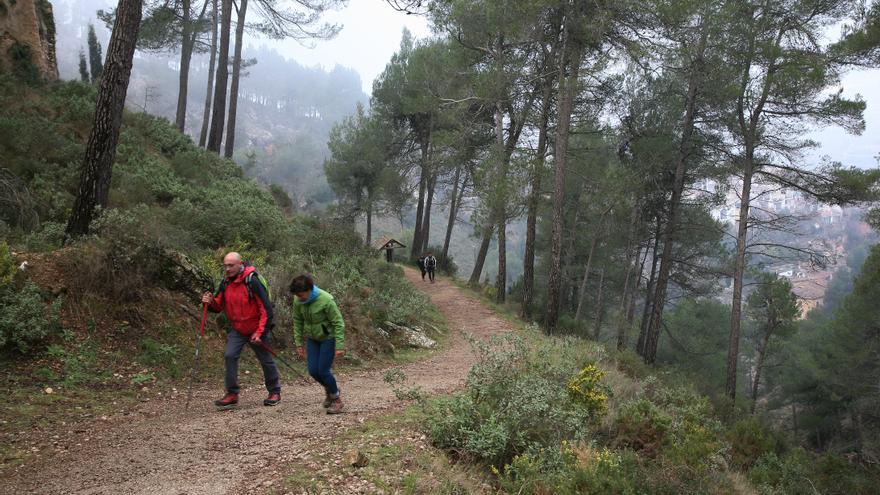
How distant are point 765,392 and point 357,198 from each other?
35.0m

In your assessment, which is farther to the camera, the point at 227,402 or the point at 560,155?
the point at 560,155

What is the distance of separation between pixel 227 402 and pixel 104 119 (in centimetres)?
435

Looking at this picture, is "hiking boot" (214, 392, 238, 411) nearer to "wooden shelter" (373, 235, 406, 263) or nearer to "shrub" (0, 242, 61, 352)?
"shrub" (0, 242, 61, 352)

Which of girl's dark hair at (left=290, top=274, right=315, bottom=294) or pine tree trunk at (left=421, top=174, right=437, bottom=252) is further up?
pine tree trunk at (left=421, top=174, right=437, bottom=252)

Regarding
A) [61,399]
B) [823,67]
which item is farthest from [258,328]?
[823,67]

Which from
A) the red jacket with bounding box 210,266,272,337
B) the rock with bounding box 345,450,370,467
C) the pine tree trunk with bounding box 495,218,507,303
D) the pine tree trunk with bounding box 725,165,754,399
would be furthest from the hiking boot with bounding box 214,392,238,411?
the pine tree trunk with bounding box 725,165,754,399

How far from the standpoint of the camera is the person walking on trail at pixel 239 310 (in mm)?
5277

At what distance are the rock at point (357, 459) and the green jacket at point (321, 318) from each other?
4.31ft

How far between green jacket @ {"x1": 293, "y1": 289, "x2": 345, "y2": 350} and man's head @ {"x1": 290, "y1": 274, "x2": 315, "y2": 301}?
4.6 inches

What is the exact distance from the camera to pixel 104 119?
679 cm

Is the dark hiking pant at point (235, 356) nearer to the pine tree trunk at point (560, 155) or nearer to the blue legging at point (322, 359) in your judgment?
the blue legging at point (322, 359)

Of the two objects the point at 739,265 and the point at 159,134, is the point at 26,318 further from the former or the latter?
the point at 739,265

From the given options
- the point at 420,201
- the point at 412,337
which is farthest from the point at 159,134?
the point at 420,201

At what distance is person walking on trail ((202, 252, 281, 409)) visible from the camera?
17.3ft
